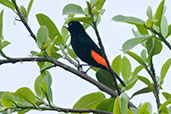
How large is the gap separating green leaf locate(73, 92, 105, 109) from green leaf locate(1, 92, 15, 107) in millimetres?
263

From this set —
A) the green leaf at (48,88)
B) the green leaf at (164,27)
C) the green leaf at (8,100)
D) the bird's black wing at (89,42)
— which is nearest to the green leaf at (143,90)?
the green leaf at (164,27)

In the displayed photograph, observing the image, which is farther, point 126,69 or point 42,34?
point 126,69

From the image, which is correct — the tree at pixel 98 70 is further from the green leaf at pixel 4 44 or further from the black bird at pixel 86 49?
the black bird at pixel 86 49

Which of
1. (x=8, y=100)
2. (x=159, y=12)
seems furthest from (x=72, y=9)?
(x=8, y=100)

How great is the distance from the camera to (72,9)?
1110 mm

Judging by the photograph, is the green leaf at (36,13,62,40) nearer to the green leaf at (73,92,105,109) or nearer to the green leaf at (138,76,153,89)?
the green leaf at (73,92,105,109)

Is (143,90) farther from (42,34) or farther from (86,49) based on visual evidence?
(86,49)

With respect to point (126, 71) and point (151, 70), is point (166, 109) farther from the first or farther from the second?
point (126, 71)

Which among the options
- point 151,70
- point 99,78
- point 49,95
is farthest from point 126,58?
point 49,95

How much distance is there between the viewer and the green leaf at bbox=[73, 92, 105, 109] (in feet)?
4.37

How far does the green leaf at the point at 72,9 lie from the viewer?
3.63ft

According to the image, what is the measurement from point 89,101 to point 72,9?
0.40 meters

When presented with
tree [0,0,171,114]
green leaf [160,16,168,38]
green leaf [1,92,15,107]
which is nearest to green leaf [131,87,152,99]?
tree [0,0,171,114]

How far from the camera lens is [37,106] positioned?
1.22 metres
